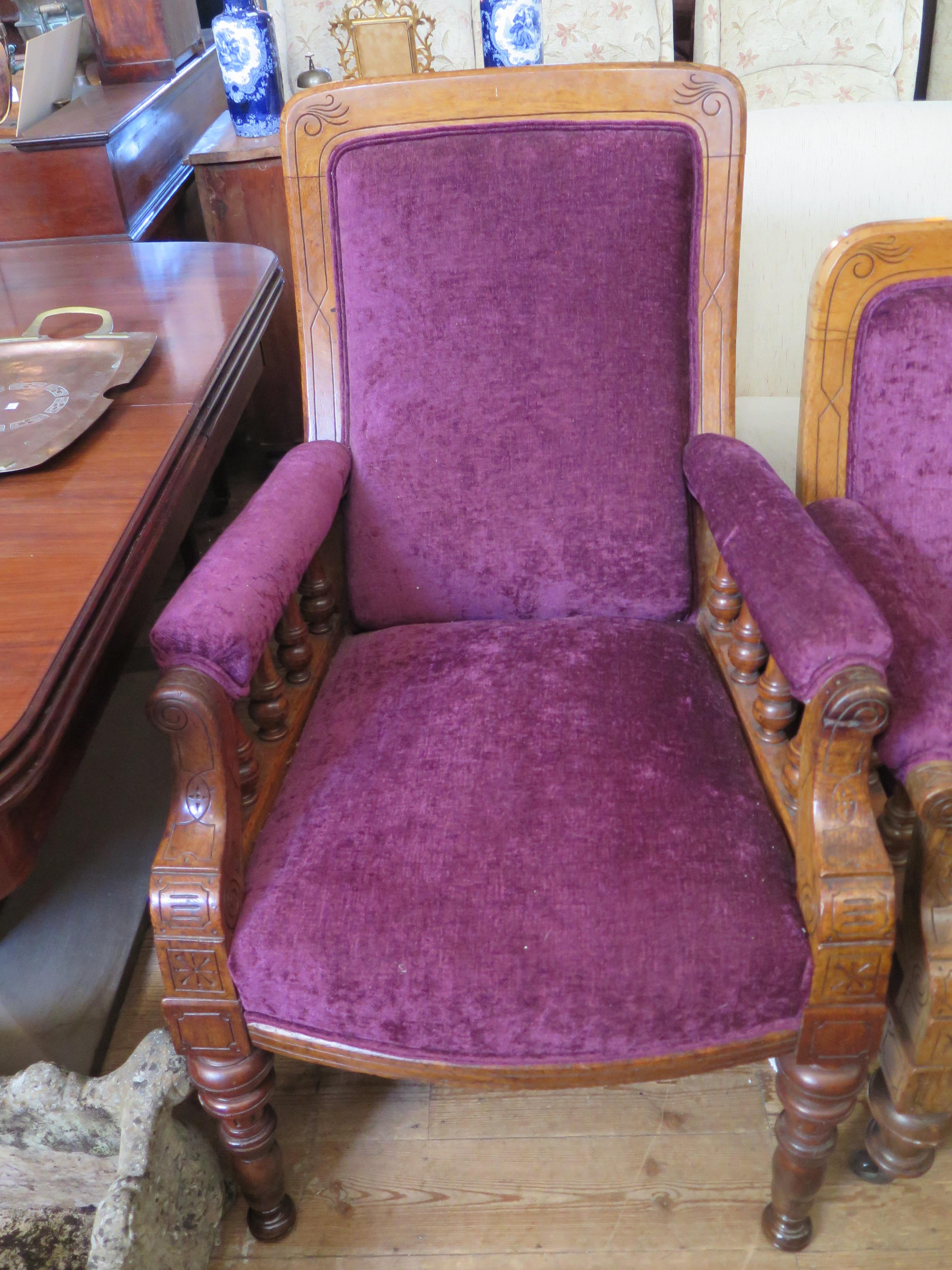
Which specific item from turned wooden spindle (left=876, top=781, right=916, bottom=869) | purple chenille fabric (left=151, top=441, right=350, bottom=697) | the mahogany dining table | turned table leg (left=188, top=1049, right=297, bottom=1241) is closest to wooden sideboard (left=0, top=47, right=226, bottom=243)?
the mahogany dining table

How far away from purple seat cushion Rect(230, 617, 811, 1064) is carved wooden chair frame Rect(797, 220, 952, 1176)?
146mm

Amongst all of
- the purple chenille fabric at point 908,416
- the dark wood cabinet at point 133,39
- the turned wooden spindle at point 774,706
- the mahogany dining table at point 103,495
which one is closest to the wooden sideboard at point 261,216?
the dark wood cabinet at point 133,39

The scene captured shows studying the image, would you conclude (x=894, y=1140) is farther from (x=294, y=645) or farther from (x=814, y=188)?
(x=814, y=188)

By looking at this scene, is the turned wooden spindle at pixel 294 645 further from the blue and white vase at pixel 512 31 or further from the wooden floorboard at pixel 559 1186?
the blue and white vase at pixel 512 31

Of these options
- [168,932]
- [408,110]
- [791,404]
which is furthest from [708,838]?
[791,404]

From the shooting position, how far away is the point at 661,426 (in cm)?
120

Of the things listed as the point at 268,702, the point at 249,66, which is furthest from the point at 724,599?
the point at 249,66

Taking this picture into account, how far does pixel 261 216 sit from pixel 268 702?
173cm

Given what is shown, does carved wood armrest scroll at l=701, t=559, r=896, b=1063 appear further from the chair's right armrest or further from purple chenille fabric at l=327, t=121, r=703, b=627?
purple chenille fabric at l=327, t=121, r=703, b=627

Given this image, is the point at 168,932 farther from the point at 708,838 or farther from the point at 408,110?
the point at 408,110

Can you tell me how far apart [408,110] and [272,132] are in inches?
56.2

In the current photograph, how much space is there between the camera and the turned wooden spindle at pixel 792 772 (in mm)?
920

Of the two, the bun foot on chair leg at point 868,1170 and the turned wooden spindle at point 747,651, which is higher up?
the turned wooden spindle at point 747,651

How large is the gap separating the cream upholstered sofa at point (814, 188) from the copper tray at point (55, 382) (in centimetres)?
101
